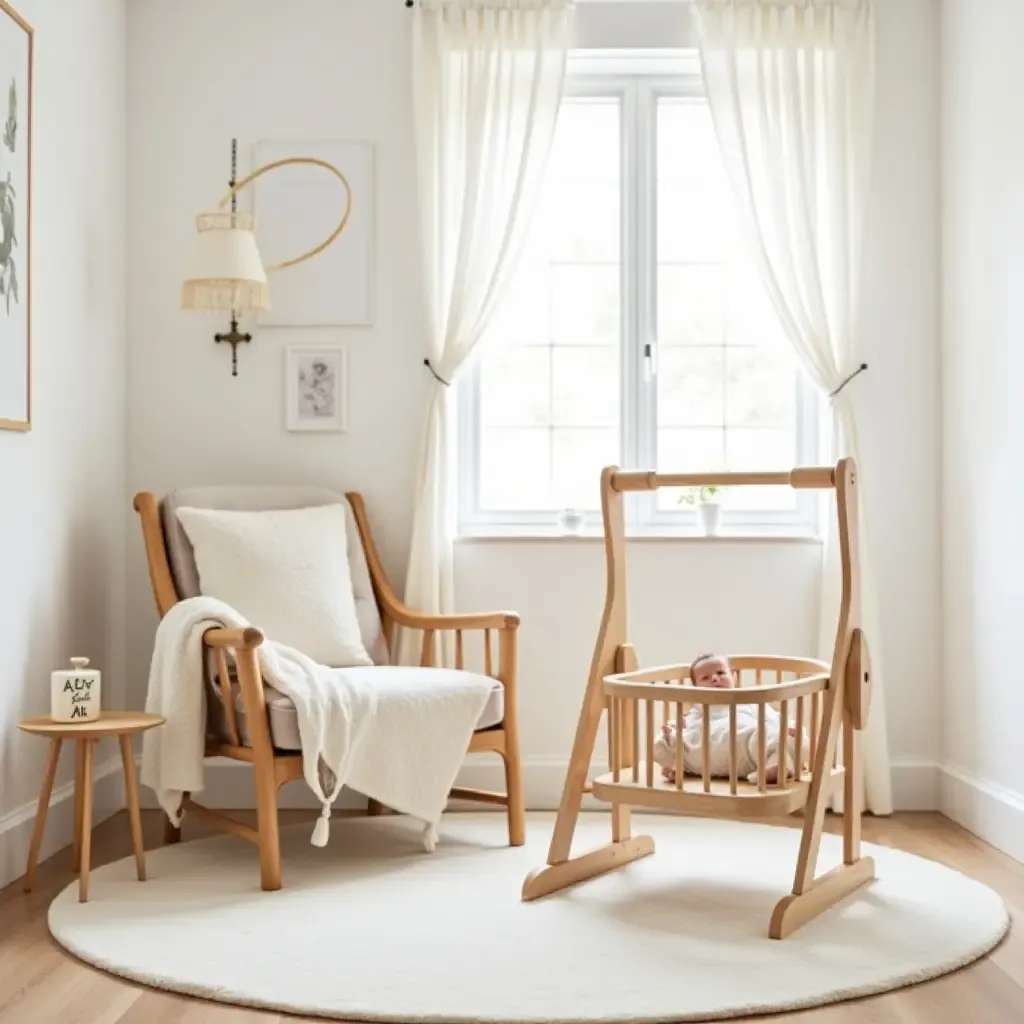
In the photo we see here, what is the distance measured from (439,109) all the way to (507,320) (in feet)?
2.21

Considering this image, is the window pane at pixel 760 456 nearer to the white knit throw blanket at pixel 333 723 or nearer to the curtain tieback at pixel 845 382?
the curtain tieback at pixel 845 382

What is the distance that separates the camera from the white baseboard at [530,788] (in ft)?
13.5

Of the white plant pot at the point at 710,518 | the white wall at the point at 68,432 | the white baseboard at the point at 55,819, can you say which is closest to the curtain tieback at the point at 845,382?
the white plant pot at the point at 710,518

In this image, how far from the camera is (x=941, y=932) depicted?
2729 mm

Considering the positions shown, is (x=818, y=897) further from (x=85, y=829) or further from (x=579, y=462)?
(x=579, y=462)

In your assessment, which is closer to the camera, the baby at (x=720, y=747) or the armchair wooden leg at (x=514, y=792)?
the baby at (x=720, y=747)

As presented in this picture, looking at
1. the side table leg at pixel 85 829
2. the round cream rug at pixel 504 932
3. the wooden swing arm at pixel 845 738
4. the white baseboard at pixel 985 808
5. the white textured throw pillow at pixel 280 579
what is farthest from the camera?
the white textured throw pillow at pixel 280 579

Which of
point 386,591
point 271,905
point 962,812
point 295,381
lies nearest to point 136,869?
point 271,905

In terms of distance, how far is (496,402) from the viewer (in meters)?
→ 4.34

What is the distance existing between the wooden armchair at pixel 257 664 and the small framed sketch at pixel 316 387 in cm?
27

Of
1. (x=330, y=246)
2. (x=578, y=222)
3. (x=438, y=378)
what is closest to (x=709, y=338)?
(x=578, y=222)

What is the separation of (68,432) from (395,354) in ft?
3.34

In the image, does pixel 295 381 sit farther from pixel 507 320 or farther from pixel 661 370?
pixel 661 370

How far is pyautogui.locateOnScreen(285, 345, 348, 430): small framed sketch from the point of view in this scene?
165 inches
